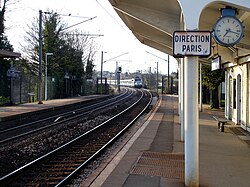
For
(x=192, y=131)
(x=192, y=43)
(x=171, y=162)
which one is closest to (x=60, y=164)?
(x=171, y=162)

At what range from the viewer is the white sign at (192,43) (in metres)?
6.78

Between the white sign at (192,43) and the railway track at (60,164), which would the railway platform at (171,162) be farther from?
the white sign at (192,43)

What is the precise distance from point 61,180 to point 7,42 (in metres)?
34.7

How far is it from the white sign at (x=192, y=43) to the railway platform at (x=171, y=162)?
2.27 meters

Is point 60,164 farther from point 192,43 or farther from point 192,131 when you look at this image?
point 192,43

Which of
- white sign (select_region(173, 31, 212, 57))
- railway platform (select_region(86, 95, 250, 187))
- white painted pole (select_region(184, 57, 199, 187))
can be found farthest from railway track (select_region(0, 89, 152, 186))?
white sign (select_region(173, 31, 212, 57))

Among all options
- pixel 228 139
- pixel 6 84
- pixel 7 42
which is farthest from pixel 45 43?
pixel 228 139

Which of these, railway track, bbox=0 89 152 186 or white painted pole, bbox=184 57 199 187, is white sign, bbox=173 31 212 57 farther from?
railway track, bbox=0 89 152 186

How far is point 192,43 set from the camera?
680 cm

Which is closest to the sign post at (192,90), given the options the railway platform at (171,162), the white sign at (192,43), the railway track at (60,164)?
the white sign at (192,43)

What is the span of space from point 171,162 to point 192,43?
10.7 feet

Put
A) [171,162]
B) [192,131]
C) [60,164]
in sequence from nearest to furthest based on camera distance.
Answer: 1. [192,131]
2. [171,162]
3. [60,164]

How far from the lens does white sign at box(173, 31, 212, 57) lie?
6781mm

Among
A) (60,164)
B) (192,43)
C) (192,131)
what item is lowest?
(60,164)
